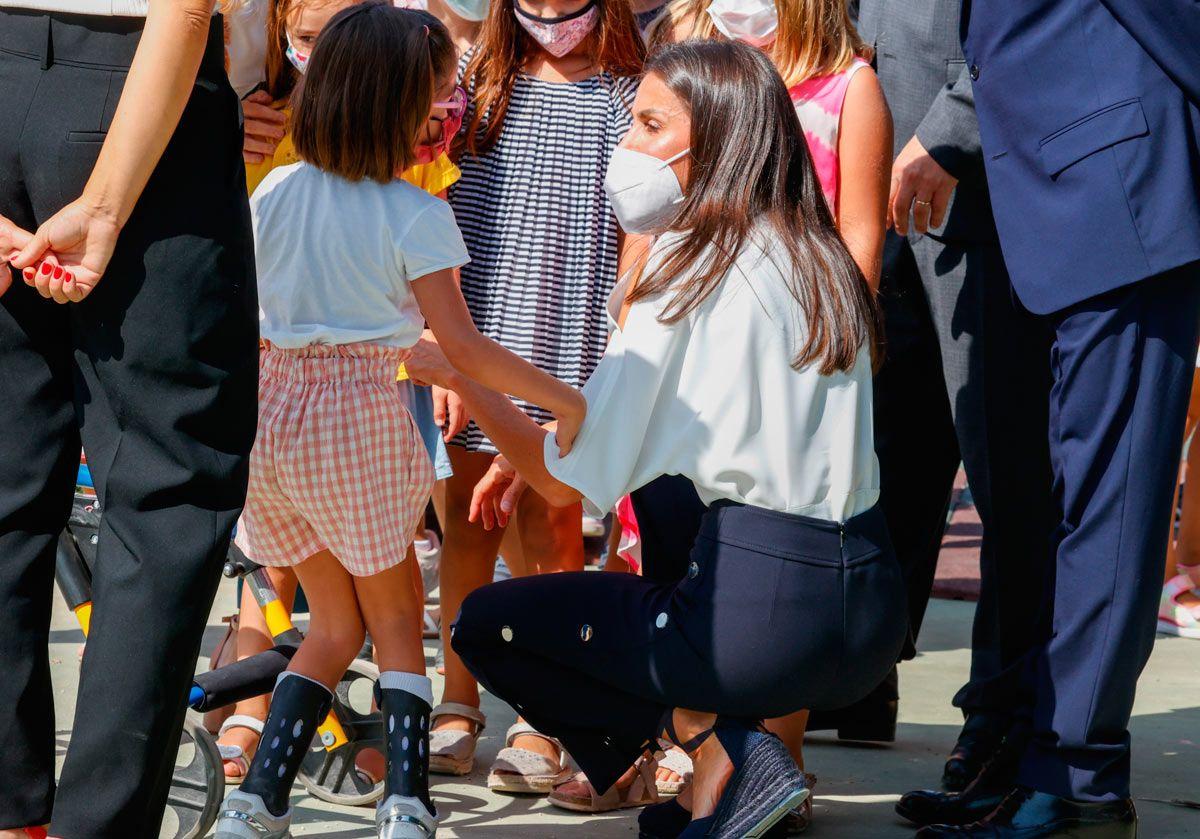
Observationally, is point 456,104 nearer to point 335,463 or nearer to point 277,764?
point 335,463

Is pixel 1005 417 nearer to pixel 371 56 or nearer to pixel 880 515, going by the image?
pixel 880 515

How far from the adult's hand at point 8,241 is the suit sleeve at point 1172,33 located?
1783mm

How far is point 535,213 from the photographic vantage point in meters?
3.51

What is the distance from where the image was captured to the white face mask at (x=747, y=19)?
3.15 meters

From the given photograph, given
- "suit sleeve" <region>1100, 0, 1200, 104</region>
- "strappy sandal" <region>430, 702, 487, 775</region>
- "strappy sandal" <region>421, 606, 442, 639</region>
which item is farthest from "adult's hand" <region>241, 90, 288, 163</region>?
"suit sleeve" <region>1100, 0, 1200, 104</region>

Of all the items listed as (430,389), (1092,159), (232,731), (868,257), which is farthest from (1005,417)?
(232,731)

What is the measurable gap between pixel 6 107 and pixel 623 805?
181cm

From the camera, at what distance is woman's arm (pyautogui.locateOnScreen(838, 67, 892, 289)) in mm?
3051

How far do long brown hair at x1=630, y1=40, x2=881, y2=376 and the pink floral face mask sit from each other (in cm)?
80

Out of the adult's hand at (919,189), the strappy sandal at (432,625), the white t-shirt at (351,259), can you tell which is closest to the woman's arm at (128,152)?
the white t-shirt at (351,259)

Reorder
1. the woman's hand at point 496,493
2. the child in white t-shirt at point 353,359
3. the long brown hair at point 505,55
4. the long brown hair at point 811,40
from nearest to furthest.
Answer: the child in white t-shirt at point 353,359
the long brown hair at point 811,40
the woman's hand at point 496,493
the long brown hair at point 505,55

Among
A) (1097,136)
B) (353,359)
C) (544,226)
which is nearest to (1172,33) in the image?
(1097,136)

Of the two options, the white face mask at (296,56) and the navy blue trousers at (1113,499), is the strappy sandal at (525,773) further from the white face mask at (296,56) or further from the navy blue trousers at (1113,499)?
the white face mask at (296,56)

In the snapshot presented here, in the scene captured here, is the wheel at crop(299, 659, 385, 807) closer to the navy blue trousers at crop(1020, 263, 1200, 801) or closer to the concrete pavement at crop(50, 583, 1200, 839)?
the concrete pavement at crop(50, 583, 1200, 839)
